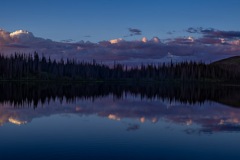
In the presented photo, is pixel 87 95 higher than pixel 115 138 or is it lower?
lower

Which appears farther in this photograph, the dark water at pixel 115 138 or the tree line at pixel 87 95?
the tree line at pixel 87 95

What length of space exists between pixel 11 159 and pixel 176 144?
14531 millimetres

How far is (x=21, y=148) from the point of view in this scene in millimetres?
26125

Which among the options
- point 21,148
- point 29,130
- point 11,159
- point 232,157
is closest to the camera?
point 11,159

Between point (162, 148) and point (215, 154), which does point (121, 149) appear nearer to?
→ point (162, 148)

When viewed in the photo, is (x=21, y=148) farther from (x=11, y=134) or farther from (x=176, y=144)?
(x=176, y=144)

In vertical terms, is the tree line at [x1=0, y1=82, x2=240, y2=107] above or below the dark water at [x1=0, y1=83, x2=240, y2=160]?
below

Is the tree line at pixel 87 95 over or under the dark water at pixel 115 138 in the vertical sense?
under

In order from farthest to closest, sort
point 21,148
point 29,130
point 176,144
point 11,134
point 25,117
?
point 25,117
point 29,130
point 11,134
point 176,144
point 21,148

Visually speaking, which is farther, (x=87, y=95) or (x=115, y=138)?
(x=87, y=95)

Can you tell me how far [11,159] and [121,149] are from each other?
872 cm

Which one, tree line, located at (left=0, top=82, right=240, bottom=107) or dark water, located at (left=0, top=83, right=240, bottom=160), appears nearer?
dark water, located at (left=0, top=83, right=240, bottom=160)

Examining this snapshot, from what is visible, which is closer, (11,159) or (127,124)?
(11,159)

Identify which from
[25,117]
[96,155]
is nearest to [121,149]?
[96,155]
